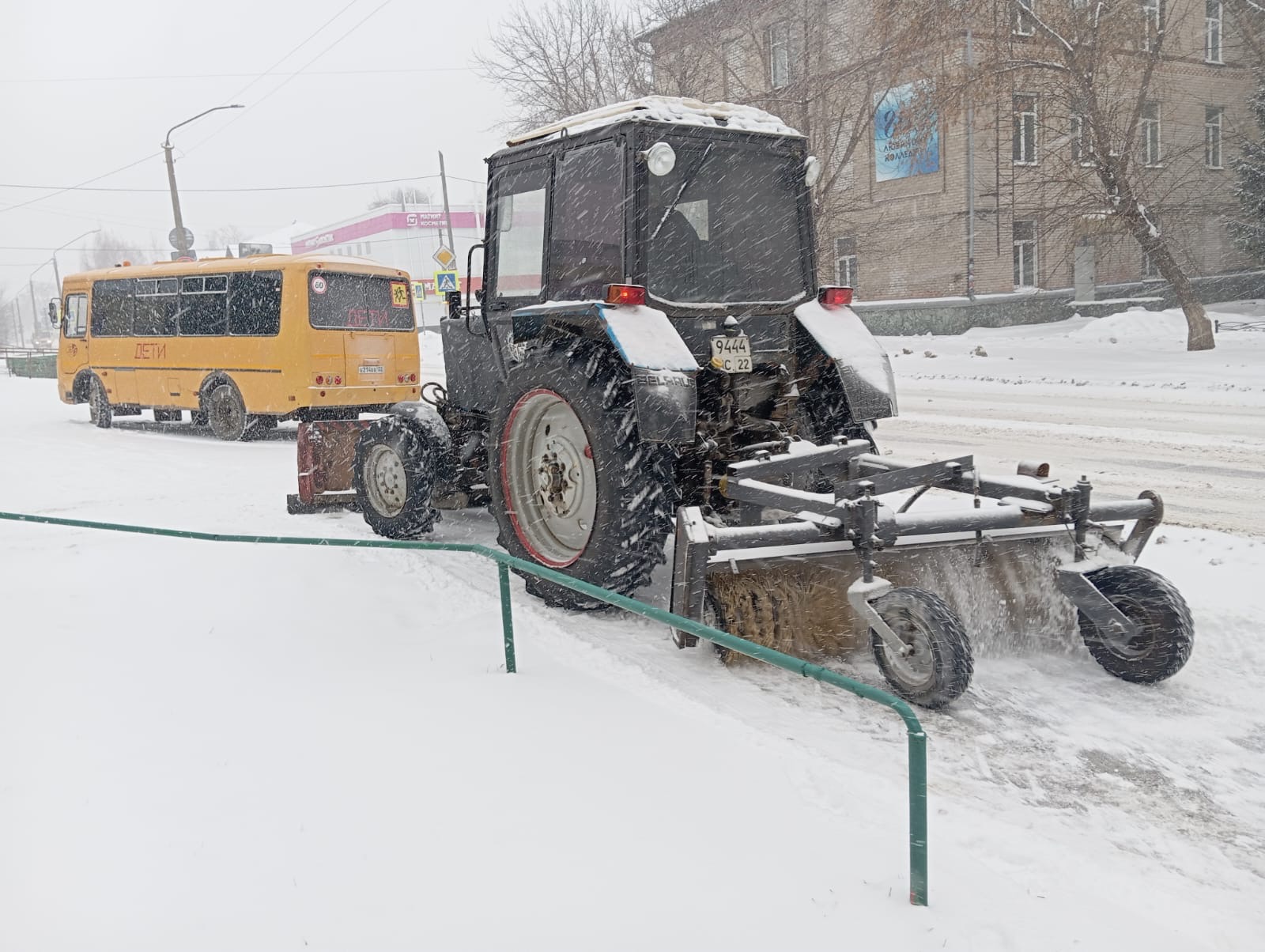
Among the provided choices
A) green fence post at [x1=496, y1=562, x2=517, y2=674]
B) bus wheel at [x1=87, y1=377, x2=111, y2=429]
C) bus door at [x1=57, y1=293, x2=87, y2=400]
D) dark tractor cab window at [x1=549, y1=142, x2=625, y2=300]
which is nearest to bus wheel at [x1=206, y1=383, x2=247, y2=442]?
bus wheel at [x1=87, y1=377, x2=111, y2=429]

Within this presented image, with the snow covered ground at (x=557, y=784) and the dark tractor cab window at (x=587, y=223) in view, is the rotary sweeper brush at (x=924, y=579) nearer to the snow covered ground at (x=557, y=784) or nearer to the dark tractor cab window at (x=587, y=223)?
the snow covered ground at (x=557, y=784)

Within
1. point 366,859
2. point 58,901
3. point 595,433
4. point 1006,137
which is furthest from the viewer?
point 1006,137

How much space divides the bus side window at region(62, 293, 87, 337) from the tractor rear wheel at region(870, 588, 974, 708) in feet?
56.9

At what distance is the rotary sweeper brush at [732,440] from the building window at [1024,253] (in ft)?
82.8

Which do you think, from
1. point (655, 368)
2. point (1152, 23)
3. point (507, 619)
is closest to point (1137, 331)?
point (1152, 23)

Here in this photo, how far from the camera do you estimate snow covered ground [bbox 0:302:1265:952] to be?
265 cm

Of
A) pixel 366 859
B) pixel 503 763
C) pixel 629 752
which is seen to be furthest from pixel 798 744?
pixel 366 859

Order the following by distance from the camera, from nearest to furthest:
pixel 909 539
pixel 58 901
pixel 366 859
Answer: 1. pixel 58 901
2. pixel 366 859
3. pixel 909 539

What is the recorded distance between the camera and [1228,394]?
13008 mm

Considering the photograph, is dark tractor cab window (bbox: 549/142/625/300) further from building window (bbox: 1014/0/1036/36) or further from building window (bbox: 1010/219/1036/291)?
building window (bbox: 1010/219/1036/291)

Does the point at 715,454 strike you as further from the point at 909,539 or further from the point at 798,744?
the point at 798,744

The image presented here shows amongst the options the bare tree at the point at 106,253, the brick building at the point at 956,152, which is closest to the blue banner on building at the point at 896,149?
the brick building at the point at 956,152

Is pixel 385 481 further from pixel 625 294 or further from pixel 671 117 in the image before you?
pixel 671 117

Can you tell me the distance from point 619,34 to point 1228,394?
70.2 ft
